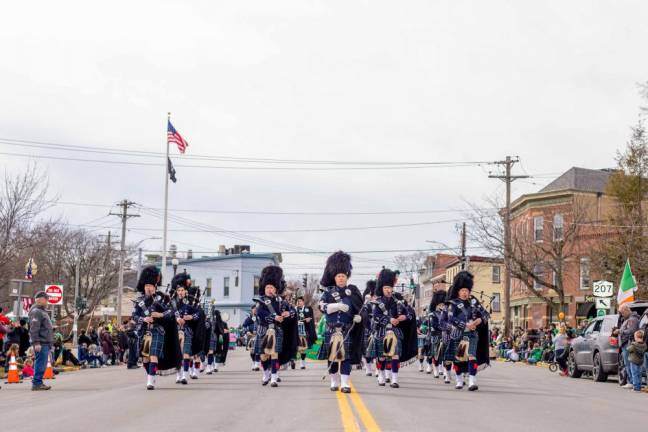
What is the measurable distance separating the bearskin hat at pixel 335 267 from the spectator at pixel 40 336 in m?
6.07

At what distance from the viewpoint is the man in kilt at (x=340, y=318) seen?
16.1 meters

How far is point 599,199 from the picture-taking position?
57.8 metres

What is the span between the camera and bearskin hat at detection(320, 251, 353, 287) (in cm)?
1650

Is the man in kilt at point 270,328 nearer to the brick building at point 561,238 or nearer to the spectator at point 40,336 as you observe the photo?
the spectator at point 40,336

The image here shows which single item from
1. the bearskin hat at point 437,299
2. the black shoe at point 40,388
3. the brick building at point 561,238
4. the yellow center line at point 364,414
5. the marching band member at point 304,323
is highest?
the brick building at point 561,238

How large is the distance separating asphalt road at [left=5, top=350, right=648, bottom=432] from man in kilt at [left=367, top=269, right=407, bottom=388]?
2.18 ft

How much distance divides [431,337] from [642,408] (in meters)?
8.91

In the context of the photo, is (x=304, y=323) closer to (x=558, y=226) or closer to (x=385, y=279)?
(x=385, y=279)

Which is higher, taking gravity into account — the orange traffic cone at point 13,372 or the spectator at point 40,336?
the spectator at point 40,336

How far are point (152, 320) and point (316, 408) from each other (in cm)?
599

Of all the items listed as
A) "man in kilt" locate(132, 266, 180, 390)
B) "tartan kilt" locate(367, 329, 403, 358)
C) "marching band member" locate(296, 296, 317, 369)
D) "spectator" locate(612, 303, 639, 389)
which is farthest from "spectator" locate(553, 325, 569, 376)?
"man in kilt" locate(132, 266, 180, 390)

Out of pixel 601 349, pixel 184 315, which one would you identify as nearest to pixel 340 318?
pixel 184 315

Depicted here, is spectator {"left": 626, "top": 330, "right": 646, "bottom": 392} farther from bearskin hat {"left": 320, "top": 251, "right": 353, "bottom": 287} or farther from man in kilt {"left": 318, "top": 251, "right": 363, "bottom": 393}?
bearskin hat {"left": 320, "top": 251, "right": 353, "bottom": 287}

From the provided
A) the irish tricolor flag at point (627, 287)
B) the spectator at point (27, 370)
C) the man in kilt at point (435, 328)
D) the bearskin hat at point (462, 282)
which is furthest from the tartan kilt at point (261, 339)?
the irish tricolor flag at point (627, 287)
